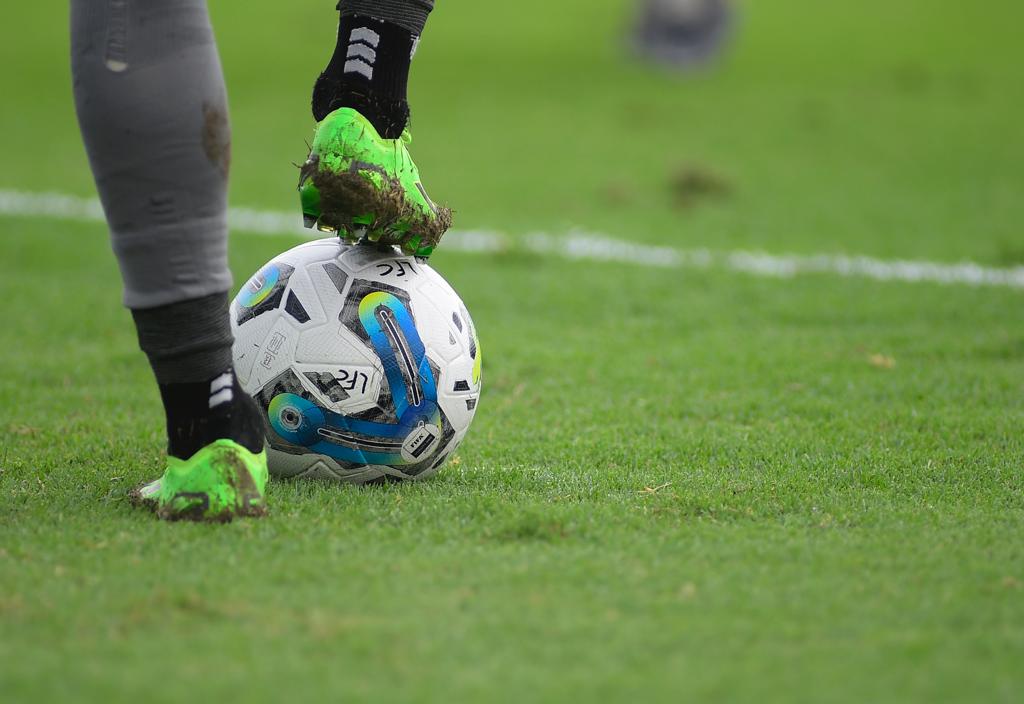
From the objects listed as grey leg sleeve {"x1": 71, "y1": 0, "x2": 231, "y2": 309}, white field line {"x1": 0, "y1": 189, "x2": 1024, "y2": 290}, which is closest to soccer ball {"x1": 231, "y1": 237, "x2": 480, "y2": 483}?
grey leg sleeve {"x1": 71, "y1": 0, "x2": 231, "y2": 309}

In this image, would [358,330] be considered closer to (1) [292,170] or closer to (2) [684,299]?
(2) [684,299]

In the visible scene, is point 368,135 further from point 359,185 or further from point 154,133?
point 154,133

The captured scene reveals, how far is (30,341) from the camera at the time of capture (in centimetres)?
535

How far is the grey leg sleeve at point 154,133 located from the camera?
105 inches

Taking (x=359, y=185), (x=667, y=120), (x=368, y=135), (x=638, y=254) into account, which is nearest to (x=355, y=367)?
(x=359, y=185)

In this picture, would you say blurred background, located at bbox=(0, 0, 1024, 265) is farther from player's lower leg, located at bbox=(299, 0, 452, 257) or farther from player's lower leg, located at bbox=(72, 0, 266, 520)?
player's lower leg, located at bbox=(72, 0, 266, 520)

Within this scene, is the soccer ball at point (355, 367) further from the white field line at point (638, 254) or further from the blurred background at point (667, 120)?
the blurred background at point (667, 120)

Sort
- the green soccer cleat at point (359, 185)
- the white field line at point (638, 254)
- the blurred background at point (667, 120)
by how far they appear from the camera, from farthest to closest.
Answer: the blurred background at point (667, 120) → the white field line at point (638, 254) → the green soccer cleat at point (359, 185)

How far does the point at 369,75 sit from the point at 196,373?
904 mm

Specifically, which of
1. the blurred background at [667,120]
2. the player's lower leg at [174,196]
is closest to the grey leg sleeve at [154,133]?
the player's lower leg at [174,196]

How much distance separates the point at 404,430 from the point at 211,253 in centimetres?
72

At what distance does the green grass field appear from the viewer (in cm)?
213

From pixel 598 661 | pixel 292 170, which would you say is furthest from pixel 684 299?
pixel 292 170

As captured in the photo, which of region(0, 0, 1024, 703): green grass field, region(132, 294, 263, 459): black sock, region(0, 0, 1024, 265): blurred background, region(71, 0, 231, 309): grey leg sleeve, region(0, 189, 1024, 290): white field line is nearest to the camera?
region(0, 0, 1024, 703): green grass field
